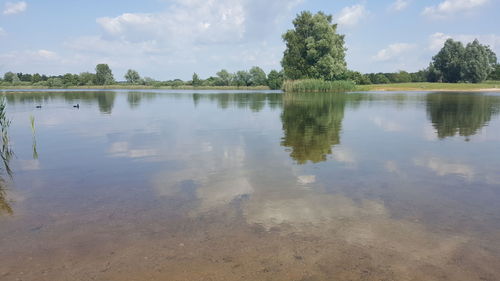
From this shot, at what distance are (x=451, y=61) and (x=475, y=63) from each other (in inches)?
298

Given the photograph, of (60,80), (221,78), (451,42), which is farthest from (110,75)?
(451,42)

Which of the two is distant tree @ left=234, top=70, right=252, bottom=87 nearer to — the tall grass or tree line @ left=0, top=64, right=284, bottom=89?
tree line @ left=0, top=64, right=284, bottom=89

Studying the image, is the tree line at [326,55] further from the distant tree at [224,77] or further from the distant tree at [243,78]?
the distant tree at [224,77]

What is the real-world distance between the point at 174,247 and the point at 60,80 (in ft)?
674

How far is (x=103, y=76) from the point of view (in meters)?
194

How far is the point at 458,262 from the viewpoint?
17.4 feet

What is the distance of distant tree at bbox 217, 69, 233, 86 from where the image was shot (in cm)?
17250

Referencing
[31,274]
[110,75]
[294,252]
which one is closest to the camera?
[31,274]

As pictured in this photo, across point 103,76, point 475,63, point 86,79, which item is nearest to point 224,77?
point 103,76

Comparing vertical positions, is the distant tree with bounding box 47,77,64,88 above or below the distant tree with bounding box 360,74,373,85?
above

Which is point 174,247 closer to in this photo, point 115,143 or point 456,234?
point 456,234

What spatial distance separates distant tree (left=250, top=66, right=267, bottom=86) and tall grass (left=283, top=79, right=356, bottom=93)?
7637 centimetres

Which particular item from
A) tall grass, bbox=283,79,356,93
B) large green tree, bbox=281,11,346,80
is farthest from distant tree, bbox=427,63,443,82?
tall grass, bbox=283,79,356,93

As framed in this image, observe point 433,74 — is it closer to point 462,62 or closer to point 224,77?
point 462,62
